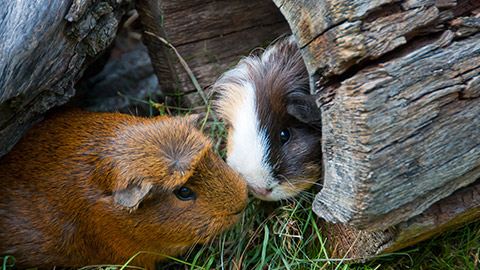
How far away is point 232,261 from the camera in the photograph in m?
2.26

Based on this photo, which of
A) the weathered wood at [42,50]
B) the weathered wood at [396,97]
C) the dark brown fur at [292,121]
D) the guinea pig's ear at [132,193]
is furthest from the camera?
the dark brown fur at [292,121]

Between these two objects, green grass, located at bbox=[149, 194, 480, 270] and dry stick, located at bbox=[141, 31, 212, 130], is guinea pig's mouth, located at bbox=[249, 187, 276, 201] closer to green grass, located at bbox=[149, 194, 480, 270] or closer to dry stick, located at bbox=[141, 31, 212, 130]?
green grass, located at bbox=[149, 194, 480, 270]

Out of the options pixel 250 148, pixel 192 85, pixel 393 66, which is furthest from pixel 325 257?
pixel 192 85

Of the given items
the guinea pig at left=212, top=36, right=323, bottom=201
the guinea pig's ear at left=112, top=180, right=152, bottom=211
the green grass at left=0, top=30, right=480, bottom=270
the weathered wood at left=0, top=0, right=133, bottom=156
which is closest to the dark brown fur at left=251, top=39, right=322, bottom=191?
the guinea pig at left=212, top=36, right=323, bottom=201

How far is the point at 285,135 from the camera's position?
2152mm

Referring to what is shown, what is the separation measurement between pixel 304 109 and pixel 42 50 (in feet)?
4.06

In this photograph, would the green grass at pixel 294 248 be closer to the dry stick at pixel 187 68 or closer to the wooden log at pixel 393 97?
the wooden log at pixel 393 97

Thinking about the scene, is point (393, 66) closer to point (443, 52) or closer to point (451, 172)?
point (443, 52)

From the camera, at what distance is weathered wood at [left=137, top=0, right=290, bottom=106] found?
8.61 feet

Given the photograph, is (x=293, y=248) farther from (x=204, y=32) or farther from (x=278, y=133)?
(x=204, y=32)

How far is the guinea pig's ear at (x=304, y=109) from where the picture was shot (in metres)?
2.06

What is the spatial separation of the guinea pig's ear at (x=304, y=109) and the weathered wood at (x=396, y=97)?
0.48m

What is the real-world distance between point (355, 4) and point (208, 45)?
146 cm

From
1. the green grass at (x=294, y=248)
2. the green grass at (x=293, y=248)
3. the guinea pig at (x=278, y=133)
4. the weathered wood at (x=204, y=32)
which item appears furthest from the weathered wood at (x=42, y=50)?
the green grass at (x=294, y=248)
